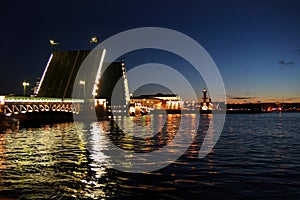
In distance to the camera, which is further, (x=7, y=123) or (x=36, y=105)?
(x=36, y=105)

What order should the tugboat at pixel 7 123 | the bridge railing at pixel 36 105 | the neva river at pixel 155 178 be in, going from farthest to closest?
the bridge railing at pixel 36 105 < the tugboat at pixel 7 123 < the neva river at pixel 155 178

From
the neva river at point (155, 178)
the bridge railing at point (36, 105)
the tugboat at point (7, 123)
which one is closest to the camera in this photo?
the neva river at point (155, 178)

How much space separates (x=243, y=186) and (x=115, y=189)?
3527 millimetres

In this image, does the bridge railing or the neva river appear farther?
the bridge railing

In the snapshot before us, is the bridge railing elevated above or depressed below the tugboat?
above

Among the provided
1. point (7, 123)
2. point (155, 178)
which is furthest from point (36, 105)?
point (155, 178)

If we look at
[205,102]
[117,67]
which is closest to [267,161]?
[117,67]

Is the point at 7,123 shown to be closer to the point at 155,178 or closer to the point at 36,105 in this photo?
the point at 36,105

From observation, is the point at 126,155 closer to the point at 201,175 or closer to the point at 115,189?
the point at 201,175

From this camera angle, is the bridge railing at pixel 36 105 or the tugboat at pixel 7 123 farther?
the bridge railing at pixel 36 105

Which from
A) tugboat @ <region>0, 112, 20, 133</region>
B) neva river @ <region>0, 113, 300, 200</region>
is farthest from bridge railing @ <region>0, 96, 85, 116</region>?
neva river @ <region>0, 113, 300, 200</region>

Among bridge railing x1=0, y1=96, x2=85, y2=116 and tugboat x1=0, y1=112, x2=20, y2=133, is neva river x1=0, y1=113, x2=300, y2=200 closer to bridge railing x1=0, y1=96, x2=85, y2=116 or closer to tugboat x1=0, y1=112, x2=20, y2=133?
tugboat x1=0, y1=112, x2=20, y2=133

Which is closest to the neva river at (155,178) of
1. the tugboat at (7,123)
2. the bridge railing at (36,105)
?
the tugboat at (7,123)

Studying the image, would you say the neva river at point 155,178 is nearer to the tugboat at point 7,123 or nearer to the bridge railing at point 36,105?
the tugboat at point 7,123
